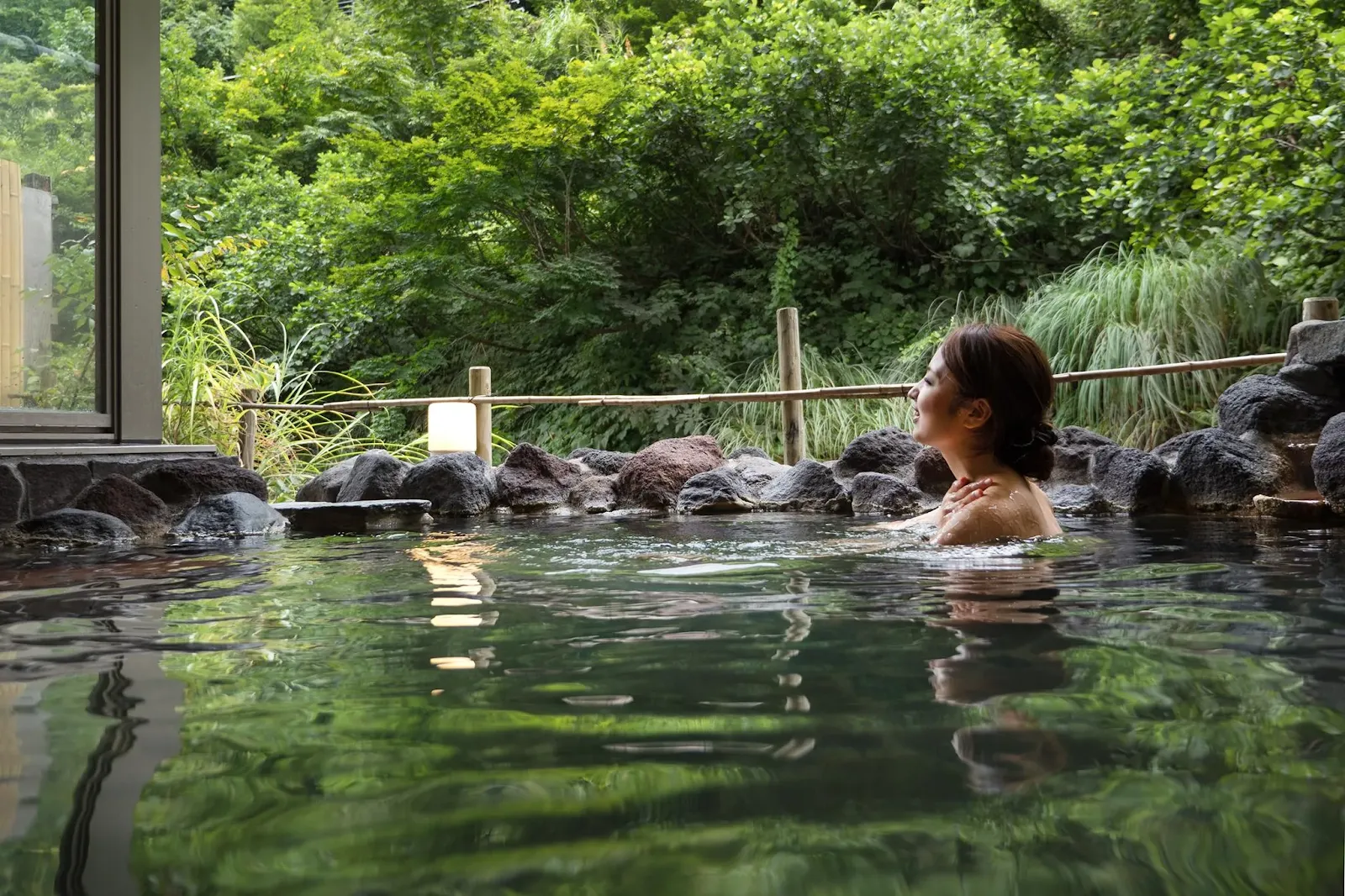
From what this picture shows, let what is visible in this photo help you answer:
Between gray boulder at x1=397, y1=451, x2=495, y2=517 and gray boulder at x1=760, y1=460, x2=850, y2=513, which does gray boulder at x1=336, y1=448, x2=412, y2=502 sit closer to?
gray boulder at x1=397, y1=451, x2=495, y2=517

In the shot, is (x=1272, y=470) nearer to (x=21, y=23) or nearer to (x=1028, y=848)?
(x=1028, y=848)

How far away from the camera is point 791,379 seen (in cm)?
801

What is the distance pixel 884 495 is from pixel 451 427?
134 inches

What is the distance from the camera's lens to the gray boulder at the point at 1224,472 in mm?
4684

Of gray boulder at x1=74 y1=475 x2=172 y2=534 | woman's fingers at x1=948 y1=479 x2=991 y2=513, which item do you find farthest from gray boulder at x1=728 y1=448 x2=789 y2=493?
gray boulder at x1=74 y1=475 x2=172 y2=534

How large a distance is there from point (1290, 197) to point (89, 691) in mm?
7177

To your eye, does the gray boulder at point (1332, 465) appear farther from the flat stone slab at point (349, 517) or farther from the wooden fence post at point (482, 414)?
the wooden fence post at point (482, 414)

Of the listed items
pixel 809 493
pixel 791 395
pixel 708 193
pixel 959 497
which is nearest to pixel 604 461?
pixel 791 395

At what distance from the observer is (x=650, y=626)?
2064 mm

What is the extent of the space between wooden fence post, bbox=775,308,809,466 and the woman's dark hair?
454cm

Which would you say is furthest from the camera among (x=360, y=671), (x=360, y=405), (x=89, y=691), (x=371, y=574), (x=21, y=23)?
(x=360, y=405)

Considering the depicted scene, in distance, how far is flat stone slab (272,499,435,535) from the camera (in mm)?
5391

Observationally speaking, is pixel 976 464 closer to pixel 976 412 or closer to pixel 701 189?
pixel 976 412

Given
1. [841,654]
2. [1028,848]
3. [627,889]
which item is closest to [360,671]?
[841,654]
